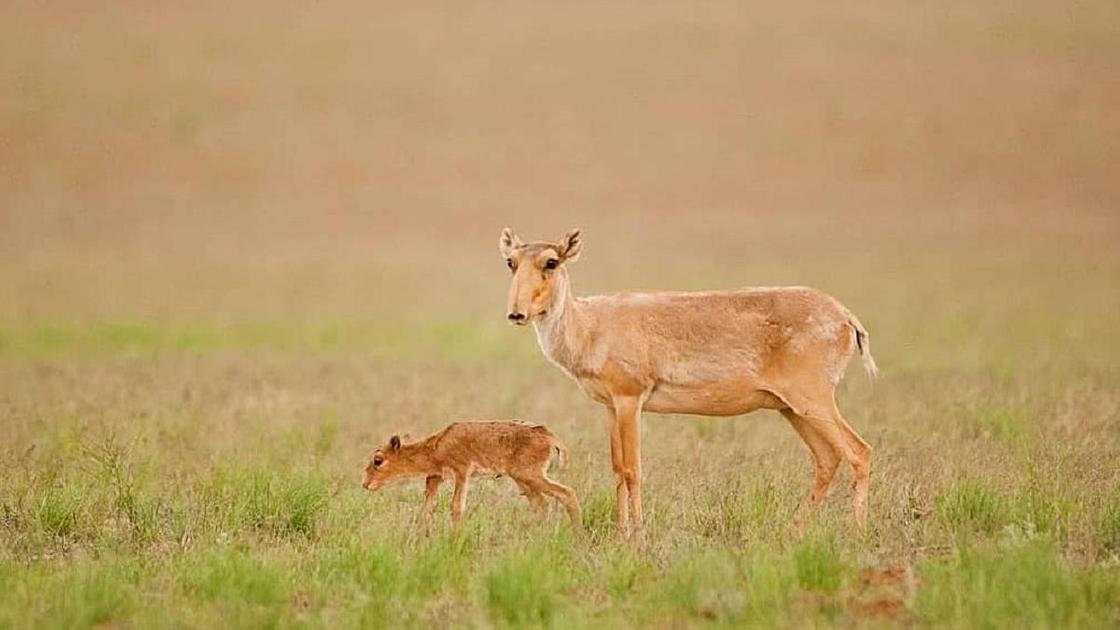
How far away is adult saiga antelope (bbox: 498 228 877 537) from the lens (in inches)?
489

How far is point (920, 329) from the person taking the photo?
3231 centimetres

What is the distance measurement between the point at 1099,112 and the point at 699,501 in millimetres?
53916

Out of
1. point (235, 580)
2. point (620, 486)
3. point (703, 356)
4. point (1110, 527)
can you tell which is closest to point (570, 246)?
point (703, 356)

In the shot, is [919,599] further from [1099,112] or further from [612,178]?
[1099,112]

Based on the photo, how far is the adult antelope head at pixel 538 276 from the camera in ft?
39.9

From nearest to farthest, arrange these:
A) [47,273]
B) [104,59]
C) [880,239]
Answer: [47,273]
[880,239]
[104,59]

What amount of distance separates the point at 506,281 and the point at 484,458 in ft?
113

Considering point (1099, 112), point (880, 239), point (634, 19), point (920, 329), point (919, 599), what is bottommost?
point (919, 599)

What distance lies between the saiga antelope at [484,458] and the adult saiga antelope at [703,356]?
489 mm

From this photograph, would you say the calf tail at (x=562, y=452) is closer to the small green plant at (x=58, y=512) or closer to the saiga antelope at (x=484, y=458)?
the saiga antelope at (x=484, y=458)

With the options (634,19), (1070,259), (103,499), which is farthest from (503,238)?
(634,19)

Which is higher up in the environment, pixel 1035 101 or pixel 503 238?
pixel 1035 101

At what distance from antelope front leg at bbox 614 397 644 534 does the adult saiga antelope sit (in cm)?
1

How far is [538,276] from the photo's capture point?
12367mm
